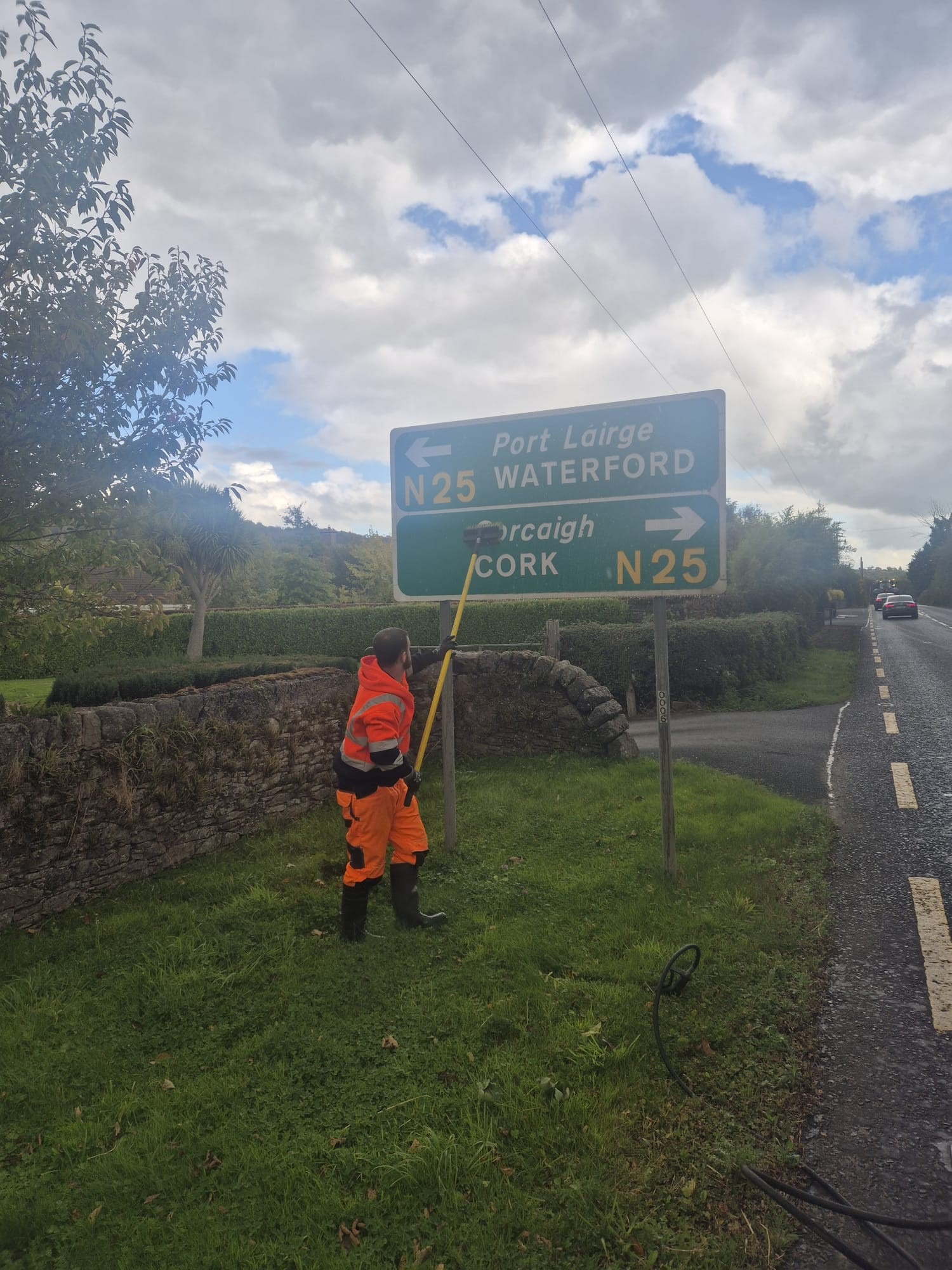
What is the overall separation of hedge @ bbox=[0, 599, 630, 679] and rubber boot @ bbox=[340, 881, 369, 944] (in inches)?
704

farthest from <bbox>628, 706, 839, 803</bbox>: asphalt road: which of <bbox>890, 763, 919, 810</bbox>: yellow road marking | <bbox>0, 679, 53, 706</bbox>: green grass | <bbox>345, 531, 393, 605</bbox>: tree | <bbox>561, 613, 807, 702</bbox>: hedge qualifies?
<bbox>345, 531, 393, 605</bbox>: tree

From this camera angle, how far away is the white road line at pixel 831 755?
854 cm

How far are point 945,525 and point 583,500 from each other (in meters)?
110

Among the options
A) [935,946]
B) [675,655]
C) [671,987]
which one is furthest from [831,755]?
[671,987]

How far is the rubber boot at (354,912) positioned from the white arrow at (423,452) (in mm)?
3661

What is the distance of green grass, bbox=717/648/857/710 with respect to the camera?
15.9 meters

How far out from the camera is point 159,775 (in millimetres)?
6184

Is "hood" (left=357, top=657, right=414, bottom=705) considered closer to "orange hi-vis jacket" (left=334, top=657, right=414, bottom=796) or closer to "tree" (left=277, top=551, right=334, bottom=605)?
"orange hi-vis jacket" (left=334, top=657, right=414, bottom=796)

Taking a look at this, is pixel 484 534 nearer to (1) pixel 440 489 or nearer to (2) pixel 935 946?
(1) pixel 440 489

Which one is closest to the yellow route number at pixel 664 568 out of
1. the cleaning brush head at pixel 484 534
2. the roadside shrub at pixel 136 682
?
the cleaning brush head at pixel 484 534

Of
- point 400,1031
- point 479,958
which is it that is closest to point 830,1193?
point 400,1031

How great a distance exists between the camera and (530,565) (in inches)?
254

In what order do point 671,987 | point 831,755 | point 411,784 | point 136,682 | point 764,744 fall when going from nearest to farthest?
point 671,987 → point 411,784 → point 136,682 → point 831,755 → point 764,744

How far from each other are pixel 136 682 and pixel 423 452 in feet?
11.1
